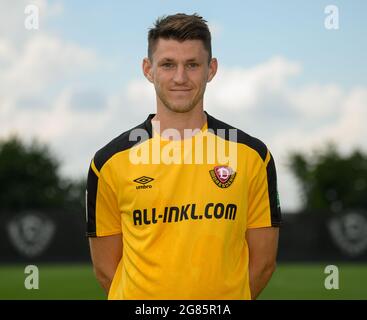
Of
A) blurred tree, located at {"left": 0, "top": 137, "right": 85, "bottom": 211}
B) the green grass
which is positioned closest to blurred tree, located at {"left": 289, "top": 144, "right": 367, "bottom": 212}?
blurred tree, located at {"left": 0, "top": 137, "right": 85, "bottom": 211}

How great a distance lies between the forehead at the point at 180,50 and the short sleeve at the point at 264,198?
72 cm

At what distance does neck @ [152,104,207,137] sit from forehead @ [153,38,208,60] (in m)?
0.29

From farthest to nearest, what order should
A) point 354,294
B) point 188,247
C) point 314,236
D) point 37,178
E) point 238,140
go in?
1. point 37,178
2. point 314,236
3. point 354,294
4. point 238,140
5. point 188,247

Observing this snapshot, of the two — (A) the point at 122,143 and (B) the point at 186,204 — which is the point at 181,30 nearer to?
(A) the point at 122,143

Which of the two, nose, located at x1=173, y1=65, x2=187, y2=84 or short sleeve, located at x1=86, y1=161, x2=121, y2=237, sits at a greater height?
nose, located at x1=173, y1=65, x2=187, y2=84

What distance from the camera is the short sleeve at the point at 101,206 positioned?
166 inches

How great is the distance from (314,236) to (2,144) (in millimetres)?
50558

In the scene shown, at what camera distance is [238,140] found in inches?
163

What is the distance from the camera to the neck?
4.08 m

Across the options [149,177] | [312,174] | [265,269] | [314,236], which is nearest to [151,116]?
[149,177]

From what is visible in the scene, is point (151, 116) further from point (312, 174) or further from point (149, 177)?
point (312, 174)

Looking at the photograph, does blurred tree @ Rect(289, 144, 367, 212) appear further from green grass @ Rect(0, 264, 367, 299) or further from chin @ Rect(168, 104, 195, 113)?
chin @ Rect(168, 104, 195, 113)

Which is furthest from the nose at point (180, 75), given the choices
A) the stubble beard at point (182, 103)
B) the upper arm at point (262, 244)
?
the upper arm at point (262, 244)

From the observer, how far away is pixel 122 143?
4.19m
